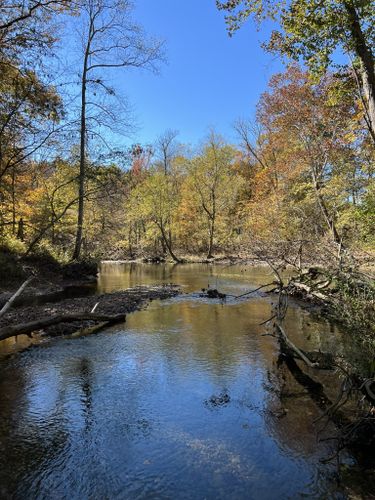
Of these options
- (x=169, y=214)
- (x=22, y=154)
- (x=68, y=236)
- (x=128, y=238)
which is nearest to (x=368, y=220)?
(x=22, y=154)

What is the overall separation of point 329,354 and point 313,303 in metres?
8.67

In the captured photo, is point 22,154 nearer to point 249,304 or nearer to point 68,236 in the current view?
point 249,304

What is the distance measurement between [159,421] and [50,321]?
5.25 m

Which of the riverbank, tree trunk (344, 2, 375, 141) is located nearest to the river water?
the riverbank

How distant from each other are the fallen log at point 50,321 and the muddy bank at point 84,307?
0.32 meters

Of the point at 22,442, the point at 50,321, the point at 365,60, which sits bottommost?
the point at 22,442

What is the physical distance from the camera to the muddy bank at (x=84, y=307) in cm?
1100

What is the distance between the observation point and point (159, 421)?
6004 millimetres

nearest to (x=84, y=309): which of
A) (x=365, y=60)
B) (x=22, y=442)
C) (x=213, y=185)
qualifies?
(x=22, y=442)

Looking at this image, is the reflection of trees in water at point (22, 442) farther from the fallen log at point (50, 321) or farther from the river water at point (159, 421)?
the fallen log at point (50, 321)

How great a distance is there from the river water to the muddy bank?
1.08m

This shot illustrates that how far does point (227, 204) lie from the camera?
46.8 meters

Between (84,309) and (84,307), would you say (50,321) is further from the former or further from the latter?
(84,307)

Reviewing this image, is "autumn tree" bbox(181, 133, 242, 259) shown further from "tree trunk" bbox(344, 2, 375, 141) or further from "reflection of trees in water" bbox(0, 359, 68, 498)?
"reflection of trees in water" bbox(0, 359, 68, 498)
